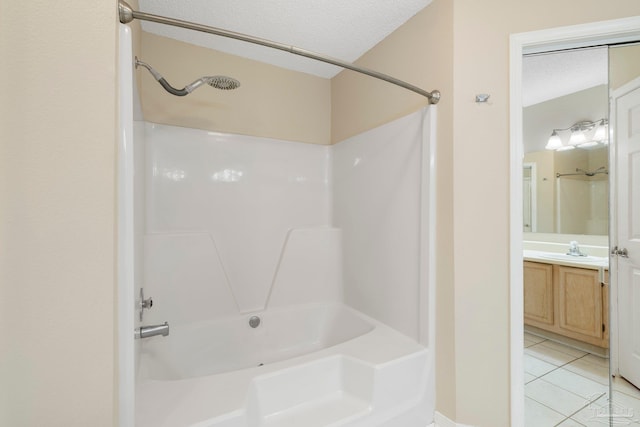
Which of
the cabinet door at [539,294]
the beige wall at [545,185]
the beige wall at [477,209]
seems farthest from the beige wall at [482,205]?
the beige wall at [545,185]

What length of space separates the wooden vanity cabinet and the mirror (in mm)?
424

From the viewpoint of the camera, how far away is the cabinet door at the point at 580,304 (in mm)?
2061

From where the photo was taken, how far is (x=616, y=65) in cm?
151

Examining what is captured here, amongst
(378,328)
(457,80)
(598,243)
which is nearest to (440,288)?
(378,328)

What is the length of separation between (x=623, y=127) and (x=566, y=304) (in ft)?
5.09

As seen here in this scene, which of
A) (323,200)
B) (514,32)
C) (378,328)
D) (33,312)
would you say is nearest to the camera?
(33,312)

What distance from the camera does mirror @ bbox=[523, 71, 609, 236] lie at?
203cm

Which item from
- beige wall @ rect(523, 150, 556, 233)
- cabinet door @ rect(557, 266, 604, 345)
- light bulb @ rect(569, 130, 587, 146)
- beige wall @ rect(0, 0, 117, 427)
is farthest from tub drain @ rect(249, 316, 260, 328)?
light bulb @ rect(569, 130, 587, 146)

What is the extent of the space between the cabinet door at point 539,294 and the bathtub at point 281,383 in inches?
70.5

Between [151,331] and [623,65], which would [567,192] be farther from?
[151,331]

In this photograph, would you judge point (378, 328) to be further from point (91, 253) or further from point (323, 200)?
point (91, 253)

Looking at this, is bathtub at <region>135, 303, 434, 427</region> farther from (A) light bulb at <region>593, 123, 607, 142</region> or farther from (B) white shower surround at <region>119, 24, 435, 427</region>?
(A) light bulb at <region>593, 123, 607, 142</region>

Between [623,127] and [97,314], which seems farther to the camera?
[623,127]

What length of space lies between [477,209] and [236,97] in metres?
1.94
